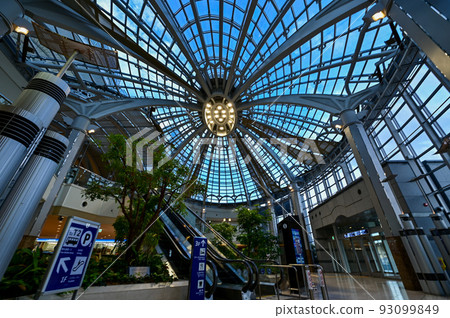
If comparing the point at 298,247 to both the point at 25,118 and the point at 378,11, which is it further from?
the point at 25,118

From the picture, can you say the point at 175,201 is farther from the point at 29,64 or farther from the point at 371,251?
the point at 371,251

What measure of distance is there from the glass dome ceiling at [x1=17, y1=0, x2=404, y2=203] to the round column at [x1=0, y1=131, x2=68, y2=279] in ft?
18.5

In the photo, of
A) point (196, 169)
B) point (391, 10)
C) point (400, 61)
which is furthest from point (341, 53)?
point (196, 169)

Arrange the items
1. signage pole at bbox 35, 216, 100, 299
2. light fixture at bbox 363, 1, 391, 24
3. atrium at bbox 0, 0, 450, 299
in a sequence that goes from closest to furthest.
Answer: signage pole at bbox 35, 216, 100, 299
atrium at bbox 0, 0, 450, 299
light fixture at bbox 363, 1, 391, 24

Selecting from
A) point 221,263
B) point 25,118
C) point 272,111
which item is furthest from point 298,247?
point 272,111

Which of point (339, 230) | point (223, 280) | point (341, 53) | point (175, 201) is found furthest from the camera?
point (339, 230)

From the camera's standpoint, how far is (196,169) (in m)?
28.6

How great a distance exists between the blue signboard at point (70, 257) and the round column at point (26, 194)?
4.68 feet

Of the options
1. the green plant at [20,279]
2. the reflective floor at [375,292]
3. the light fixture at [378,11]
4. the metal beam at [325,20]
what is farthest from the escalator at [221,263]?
the metal beam at [325,20]

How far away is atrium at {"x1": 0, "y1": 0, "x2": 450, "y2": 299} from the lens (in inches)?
170

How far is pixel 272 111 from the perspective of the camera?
864 inches

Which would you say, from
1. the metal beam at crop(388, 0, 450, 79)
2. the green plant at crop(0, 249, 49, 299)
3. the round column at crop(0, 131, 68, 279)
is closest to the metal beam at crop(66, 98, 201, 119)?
the round column at crop(0, 131, 68, 279)

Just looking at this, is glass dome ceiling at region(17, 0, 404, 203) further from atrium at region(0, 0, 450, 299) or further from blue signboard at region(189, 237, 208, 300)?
blue signboard at region(189, 237, 208, 300)
